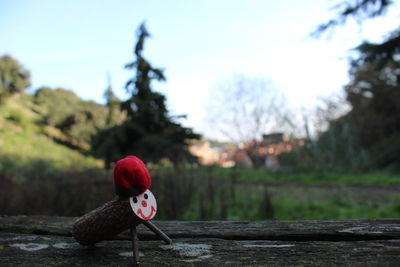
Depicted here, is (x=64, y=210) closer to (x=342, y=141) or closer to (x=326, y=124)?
(x=342, y=141)

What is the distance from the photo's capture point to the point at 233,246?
119cm

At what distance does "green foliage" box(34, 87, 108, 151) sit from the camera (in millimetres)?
19797

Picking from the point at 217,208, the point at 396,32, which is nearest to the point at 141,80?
the point at 217,208

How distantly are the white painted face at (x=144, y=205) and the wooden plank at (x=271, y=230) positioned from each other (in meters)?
0.24

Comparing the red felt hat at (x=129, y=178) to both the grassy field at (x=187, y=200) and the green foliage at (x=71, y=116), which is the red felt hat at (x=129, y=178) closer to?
the grassy field at (x=187, y=200)

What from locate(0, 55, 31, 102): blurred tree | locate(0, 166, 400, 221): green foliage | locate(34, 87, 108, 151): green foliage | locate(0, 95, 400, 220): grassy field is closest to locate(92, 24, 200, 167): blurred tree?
locate(0, 95, 400, 220): grassy field

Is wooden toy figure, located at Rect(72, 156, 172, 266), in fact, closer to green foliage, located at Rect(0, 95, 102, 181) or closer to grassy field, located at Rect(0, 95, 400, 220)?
grassy field, located at Rect(0, 95, 400, 220)

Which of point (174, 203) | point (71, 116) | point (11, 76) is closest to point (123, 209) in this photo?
point (174, 203)

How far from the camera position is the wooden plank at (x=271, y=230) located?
120 centimetres

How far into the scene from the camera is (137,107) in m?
8.81

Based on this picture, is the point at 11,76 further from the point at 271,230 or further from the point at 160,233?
the point at 271,230

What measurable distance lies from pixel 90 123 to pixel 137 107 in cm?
1245

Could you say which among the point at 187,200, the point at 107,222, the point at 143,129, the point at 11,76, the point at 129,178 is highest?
the point at 11,76

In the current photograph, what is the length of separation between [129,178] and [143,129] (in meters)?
7.57
